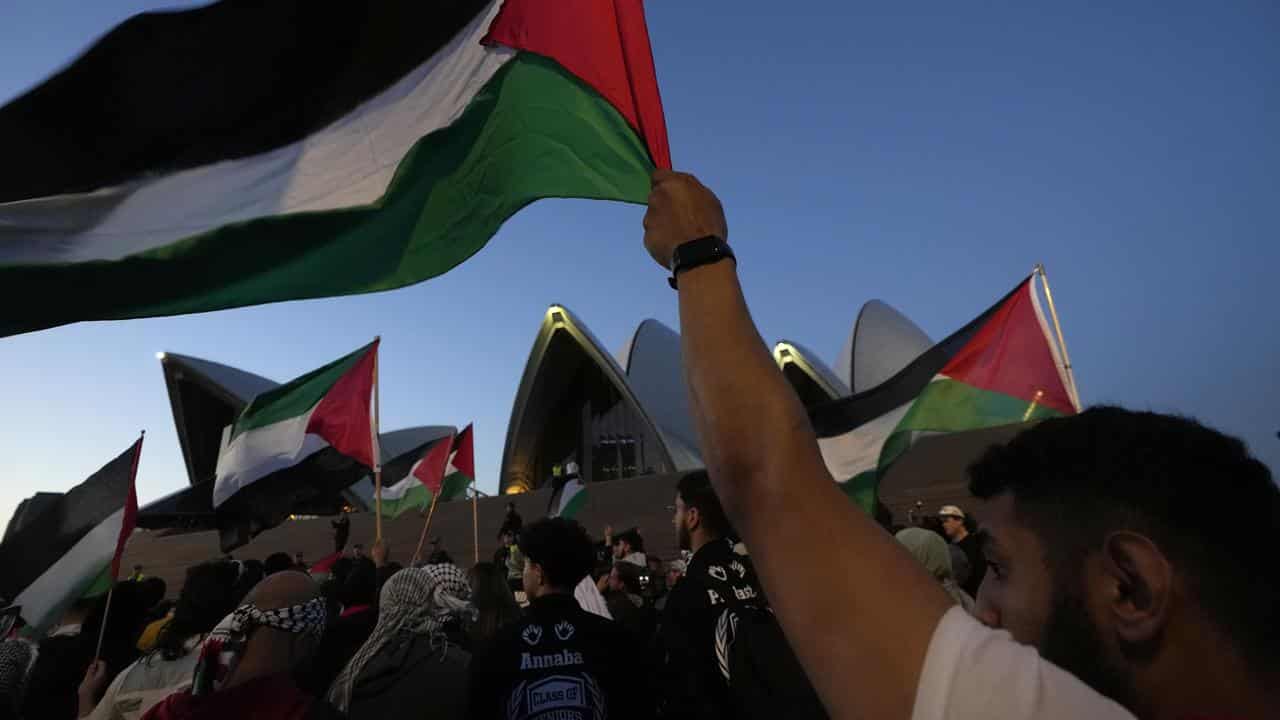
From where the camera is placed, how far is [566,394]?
32.7 metres

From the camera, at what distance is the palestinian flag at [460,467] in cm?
922

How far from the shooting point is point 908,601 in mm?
576

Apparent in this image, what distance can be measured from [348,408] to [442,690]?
4143 millimetres

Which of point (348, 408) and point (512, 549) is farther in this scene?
point (512, 549)

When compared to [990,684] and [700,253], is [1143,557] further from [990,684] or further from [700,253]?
[700,253]

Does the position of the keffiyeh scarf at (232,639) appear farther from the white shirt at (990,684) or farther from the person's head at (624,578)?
the person's head at (624,578)

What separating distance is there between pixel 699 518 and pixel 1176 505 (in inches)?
70.9

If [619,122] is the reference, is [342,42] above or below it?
above

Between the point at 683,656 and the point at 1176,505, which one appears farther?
the point at 683,656

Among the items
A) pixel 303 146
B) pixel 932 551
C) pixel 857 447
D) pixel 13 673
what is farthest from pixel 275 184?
pixel 857 447

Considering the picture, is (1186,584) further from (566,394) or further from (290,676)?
(566,394)

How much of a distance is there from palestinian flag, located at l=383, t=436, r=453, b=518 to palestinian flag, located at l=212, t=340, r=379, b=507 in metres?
2.09

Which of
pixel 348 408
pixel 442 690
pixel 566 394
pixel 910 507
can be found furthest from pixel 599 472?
pixel 442 690

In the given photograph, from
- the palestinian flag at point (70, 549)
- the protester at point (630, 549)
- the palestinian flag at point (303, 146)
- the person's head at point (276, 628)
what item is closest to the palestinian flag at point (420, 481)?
the protester at point (630, 549)
